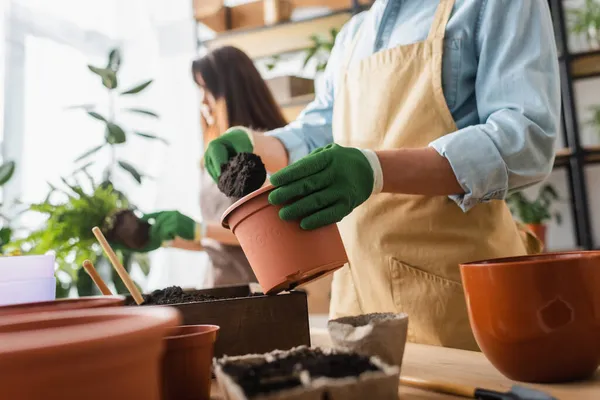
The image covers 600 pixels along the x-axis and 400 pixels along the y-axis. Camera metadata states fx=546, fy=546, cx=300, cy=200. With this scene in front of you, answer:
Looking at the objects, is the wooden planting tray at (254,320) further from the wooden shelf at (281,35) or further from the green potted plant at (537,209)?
the wooden shelf at (281,35)

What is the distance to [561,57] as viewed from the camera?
250 centimetres

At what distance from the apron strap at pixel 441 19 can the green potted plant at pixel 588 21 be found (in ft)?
6.05

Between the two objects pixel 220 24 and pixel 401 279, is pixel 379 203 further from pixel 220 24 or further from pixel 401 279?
pixel 220 24

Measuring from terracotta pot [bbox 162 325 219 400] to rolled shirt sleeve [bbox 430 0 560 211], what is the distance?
19.4 inches

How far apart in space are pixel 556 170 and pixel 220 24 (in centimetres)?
196

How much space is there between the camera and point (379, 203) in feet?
3.44

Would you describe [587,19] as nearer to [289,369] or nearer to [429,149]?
[429,149]

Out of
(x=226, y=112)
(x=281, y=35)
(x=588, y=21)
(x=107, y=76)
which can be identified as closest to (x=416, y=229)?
(x=226, y=112)

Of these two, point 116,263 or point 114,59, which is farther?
point 114,59

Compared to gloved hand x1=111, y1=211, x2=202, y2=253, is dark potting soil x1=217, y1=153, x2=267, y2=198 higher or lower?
higher

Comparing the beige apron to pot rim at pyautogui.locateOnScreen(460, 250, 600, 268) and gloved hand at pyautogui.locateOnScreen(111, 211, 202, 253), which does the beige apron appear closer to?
pot rim at pyautogui.locateOnScreen(460, 250, 600, 268)

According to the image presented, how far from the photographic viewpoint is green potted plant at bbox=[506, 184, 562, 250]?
251 cm

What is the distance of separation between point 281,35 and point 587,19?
1.50 meters

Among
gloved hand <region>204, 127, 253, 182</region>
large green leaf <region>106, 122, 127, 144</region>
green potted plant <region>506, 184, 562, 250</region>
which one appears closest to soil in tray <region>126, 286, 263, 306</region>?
gloved hand <region>204, 127, 253, 182</region>
